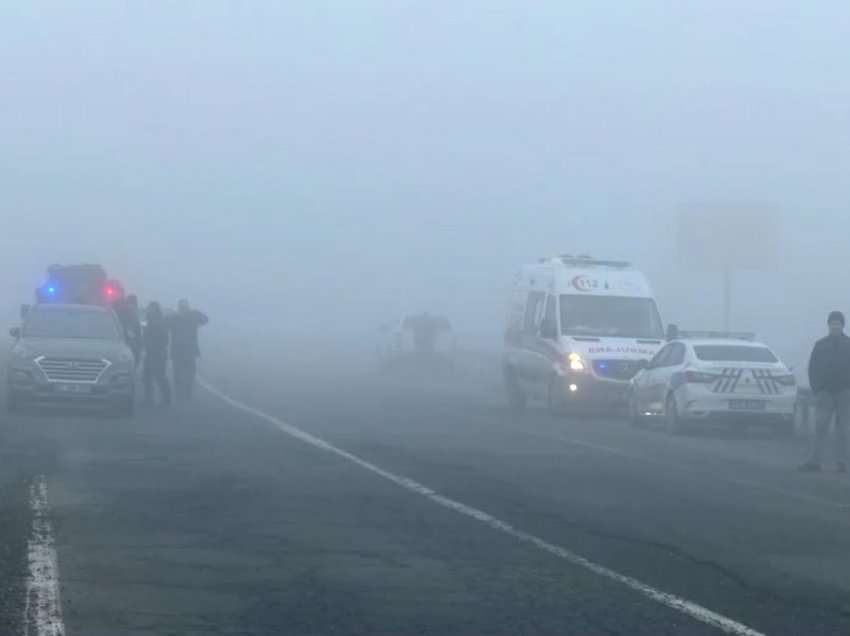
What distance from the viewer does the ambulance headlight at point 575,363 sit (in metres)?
30.8

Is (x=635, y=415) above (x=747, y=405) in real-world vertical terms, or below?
below

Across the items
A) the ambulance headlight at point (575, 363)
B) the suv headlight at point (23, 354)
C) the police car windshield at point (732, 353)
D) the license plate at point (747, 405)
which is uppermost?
the police car windshield at point (732, 353)

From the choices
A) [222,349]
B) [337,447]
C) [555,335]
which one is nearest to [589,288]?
[555,335]

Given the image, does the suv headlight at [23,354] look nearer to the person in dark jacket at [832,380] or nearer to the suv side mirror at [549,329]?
the suv side mirror at [549,329]

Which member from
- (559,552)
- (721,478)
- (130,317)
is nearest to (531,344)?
(130,317)

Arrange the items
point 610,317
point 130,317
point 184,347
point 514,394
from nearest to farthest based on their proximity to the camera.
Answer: point 610,317 → point 184,347 → point 130,317 → point 514,394

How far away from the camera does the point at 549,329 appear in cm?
3150

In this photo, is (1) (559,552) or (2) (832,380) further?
(2) (832,380)

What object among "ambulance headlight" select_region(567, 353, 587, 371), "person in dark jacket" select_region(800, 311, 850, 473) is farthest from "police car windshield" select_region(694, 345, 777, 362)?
"person in dark jacket" select_region(800, 311, 850, 473)

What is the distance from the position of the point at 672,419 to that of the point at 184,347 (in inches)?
376

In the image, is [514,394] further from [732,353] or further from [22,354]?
[22,354]

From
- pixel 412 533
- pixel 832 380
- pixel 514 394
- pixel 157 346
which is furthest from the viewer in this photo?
pixel 514 394

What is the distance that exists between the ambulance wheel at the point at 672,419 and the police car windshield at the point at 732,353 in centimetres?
83

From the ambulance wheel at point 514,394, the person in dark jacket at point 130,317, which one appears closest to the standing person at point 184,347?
the person in dark jacket at point 130,317
